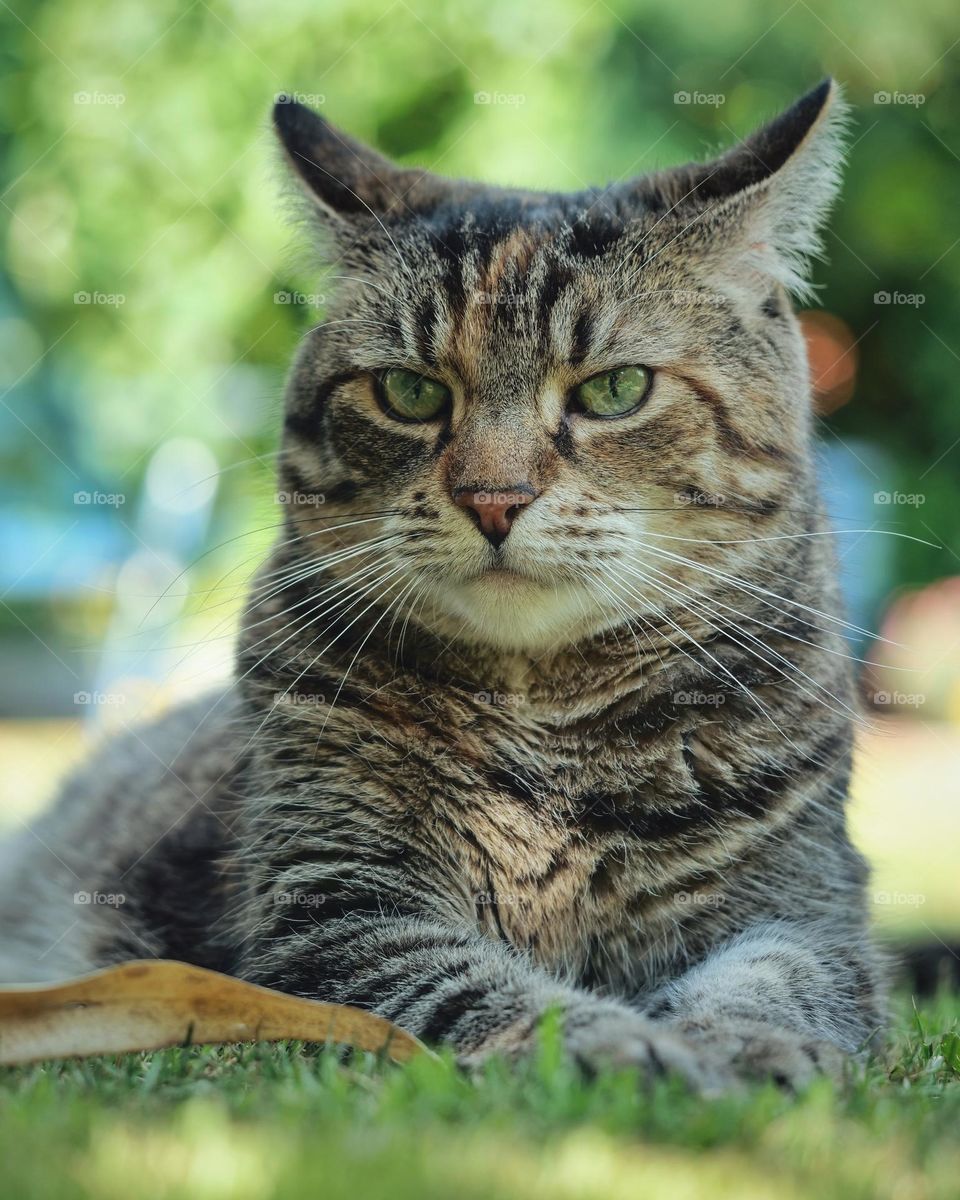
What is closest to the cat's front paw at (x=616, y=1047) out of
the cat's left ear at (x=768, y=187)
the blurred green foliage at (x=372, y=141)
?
the cat's left ear at (x=768, y=187)

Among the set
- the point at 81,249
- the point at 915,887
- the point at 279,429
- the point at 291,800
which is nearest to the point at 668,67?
the point at 81,249

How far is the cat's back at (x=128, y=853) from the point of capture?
9.68ft

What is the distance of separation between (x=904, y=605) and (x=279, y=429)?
6.53 metres

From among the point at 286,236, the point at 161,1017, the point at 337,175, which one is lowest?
the point at 161,1017

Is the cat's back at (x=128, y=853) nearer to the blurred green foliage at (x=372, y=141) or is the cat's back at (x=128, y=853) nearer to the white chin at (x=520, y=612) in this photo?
the white chin at (x=520, y=612)

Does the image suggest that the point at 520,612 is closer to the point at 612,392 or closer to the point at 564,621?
the point at 564,621

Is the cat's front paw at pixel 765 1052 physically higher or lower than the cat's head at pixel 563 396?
lower

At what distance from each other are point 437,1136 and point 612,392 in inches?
56.5

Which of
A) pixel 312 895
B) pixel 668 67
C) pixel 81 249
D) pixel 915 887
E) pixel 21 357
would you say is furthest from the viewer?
pixel 21 357

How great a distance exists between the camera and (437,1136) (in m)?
1.40

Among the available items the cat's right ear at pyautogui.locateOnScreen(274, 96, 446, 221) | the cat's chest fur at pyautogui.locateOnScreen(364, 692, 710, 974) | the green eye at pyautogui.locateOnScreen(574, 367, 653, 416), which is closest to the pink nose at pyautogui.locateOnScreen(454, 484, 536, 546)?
the green eye at pyautogui.locateOnScreen(574, 367, 653, 416)

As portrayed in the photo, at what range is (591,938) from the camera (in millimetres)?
2367

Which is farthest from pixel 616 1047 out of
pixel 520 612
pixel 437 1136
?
pixel 520 612

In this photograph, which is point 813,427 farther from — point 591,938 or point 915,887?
point 915,887
